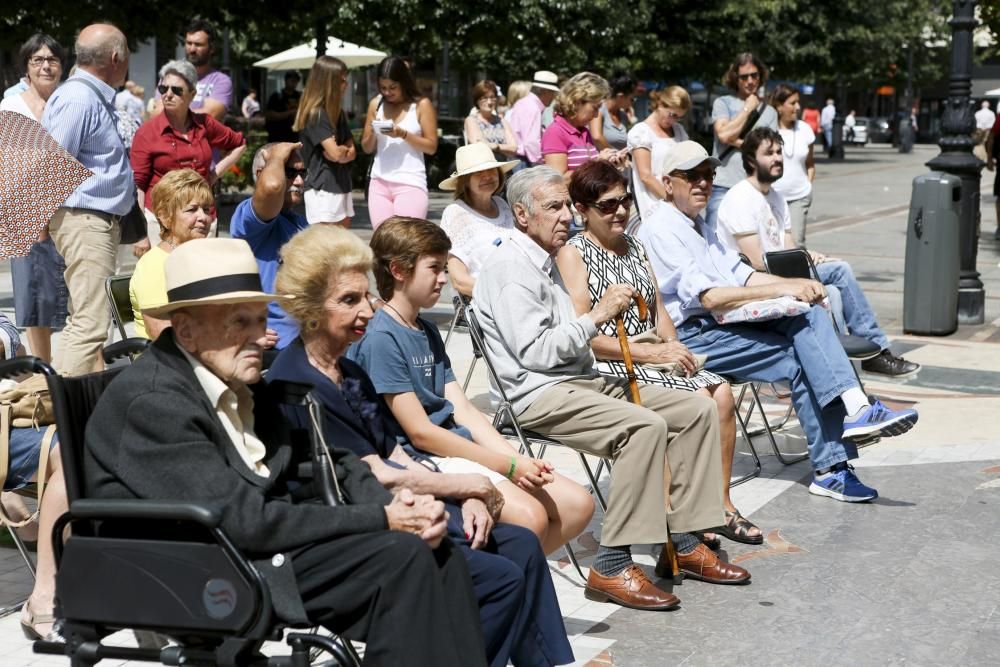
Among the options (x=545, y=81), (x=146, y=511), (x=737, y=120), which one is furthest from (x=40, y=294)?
(x=545, y=81)

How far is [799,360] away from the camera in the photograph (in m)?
6.62

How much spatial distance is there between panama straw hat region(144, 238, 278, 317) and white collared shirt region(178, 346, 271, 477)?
14 centimetres

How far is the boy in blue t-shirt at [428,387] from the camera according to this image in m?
4.50

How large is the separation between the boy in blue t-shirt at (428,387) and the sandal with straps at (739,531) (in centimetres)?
144

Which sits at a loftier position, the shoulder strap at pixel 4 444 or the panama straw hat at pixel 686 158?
the panama straw hat at pixel 686 158

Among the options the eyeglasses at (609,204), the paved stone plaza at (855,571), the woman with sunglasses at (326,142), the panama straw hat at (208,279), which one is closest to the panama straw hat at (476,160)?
the eyeglasses at (609,204)

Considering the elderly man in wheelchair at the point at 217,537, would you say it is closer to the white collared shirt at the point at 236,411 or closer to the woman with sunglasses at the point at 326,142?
the white collared shirt at the point at 236,411

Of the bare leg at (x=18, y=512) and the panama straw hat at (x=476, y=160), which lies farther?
the panama straw hat at (x=476, y=160)

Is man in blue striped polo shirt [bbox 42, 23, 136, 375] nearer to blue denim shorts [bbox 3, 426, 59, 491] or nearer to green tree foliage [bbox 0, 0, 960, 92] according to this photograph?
blue denim shorts [bbox 3, 426, 59, 491]

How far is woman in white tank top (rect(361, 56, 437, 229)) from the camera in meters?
9.53

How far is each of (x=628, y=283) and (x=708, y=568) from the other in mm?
1221

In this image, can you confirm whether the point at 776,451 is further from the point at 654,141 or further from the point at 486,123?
the point at 486,123

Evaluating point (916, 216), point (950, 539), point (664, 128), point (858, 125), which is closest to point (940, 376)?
point (916, 216)

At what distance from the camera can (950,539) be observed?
20.0 ft
